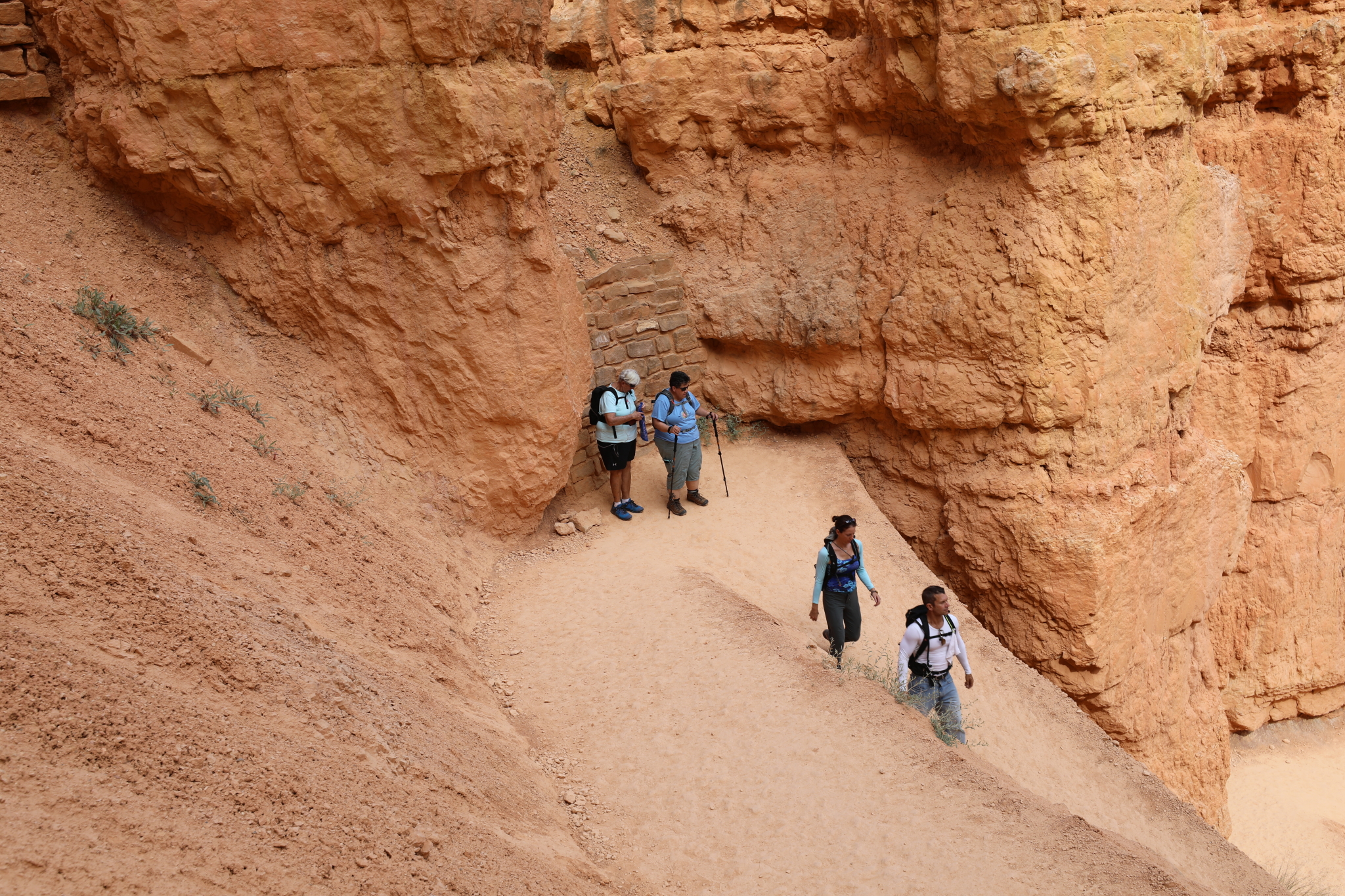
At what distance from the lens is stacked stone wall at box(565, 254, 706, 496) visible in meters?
9.54

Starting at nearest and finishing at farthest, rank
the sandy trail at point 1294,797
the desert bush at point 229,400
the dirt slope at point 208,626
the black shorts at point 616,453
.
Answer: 1. the dirt slope at point 208,626
2. the desert bush at point 229,400
3. the black shorts at point 616,453
4. the sandy trail at point 1294,797

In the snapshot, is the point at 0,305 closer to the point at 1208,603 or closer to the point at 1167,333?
the point at 1167,333

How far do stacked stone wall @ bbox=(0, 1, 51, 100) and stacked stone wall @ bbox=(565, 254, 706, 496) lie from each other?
4546 millimetres

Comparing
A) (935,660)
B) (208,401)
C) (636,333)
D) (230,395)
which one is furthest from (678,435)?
(208,401)

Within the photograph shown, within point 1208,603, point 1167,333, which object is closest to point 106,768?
point 1167,333

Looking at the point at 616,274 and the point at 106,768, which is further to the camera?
the point at 616,274

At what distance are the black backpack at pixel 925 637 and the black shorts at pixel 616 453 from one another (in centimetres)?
317

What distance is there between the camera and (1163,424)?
9.85 metres

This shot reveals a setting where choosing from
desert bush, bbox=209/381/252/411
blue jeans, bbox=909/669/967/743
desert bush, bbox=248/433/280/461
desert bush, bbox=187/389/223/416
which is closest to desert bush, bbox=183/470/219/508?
desert bush, bbox=248/433/280/461

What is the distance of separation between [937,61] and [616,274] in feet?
11.7

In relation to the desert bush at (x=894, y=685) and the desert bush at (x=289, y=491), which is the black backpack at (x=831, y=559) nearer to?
the desert bush at (x=894, y=685)

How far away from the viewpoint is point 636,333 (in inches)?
400

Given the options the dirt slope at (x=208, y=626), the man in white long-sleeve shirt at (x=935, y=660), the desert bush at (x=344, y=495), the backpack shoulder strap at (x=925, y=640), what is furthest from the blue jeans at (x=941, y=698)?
the desert bush at (x=344, y=495)

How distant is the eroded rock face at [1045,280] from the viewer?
28.5 ft
